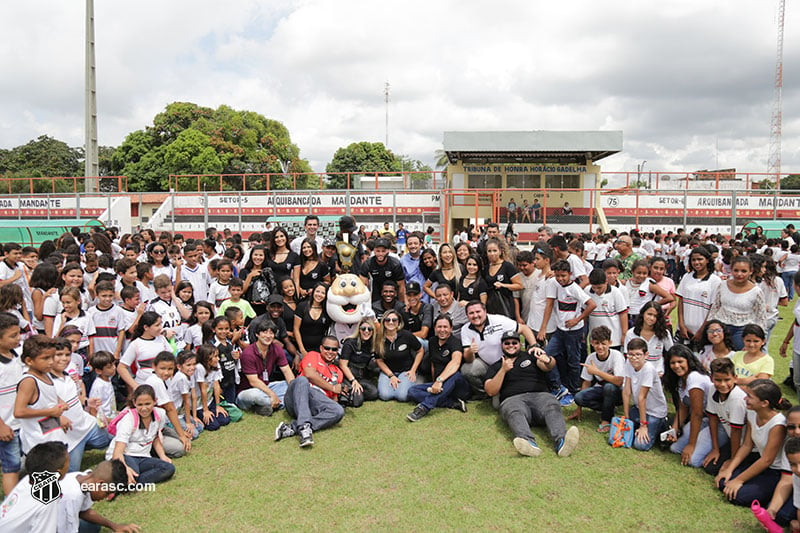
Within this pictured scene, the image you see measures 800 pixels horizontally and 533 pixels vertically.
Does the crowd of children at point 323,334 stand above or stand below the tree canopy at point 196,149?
below

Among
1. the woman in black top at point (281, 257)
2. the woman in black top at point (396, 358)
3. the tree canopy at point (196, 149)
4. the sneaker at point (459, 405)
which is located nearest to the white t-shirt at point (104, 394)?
the woman in black top at point (281, 257)

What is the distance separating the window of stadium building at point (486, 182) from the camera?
25.3 meters

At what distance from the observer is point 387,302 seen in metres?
6.66

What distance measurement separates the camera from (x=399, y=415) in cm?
567

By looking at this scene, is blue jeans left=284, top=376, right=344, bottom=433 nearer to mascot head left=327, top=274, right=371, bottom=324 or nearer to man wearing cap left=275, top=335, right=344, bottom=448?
man wearing cap left=275, top=335, right=344, bottom=448

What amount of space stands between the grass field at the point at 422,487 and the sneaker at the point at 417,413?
170 mm

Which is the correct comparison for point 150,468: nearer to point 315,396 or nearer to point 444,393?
point 315,396

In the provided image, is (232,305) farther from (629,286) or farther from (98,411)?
(629,286)

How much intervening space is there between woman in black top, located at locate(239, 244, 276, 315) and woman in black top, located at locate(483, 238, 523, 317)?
279 centimetres

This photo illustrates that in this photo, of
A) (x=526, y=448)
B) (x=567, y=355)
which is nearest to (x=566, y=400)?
(x=567, y=355)

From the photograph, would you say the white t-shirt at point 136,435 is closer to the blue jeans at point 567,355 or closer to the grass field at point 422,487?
the grass field at point 422,487

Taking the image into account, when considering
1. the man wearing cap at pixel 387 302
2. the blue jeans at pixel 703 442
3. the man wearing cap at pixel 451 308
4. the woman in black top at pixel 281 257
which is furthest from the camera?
the woman in black top at pixel 281 257

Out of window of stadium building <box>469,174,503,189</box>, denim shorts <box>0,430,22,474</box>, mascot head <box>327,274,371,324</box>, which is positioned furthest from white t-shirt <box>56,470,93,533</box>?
window of stadium building <box>469,174,503,189</box>

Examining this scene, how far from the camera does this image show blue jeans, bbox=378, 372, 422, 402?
6.04 metres
